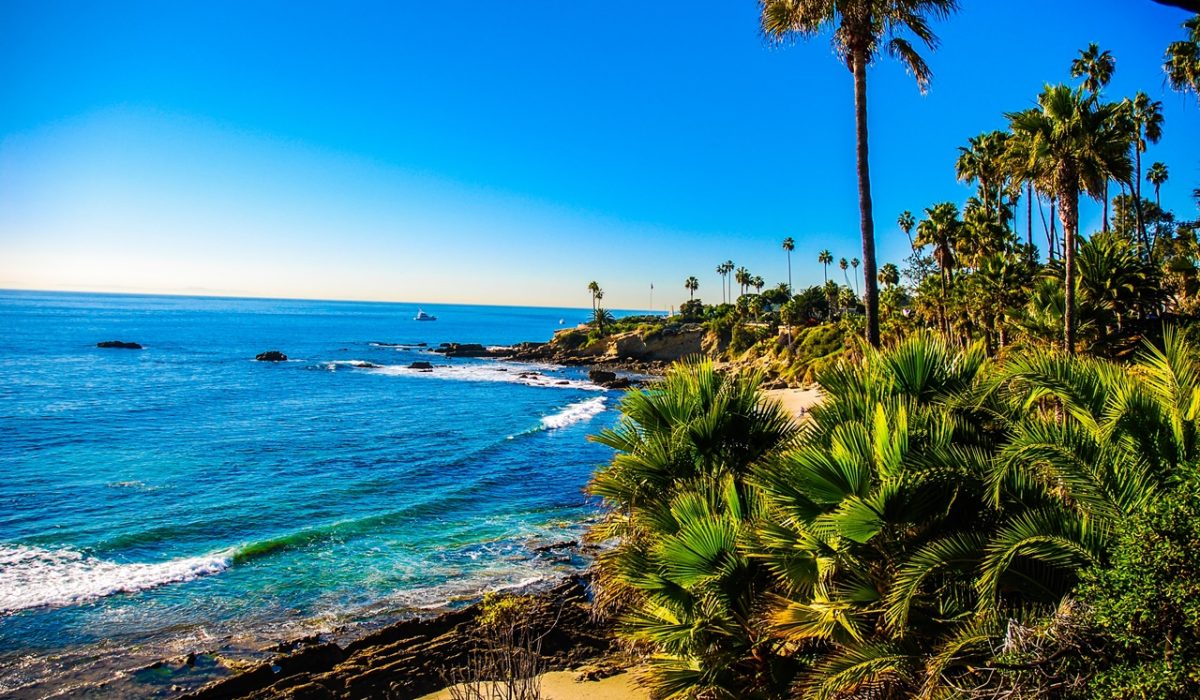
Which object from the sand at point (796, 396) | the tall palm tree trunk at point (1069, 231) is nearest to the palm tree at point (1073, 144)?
the tall palm tree trunk at point (1069, 231)

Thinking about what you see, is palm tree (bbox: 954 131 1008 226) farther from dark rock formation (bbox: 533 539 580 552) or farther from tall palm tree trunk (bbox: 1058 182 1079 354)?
dark rock formation (bbox: 533 539 580 552)

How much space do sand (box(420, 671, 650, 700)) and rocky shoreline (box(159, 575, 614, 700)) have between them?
44cm

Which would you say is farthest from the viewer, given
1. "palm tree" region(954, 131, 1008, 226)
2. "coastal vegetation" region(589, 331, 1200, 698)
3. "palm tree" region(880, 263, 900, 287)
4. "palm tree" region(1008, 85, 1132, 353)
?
"palm tree" region(880, 263, 900, 287)

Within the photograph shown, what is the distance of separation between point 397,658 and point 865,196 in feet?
47.7

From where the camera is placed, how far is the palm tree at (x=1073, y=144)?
2017 centimetres

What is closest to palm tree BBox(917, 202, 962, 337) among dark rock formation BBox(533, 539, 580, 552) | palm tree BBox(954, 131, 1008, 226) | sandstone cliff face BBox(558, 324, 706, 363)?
palm tree BBox(954, 131, 1008, 226)

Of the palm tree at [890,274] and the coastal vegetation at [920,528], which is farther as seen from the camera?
the palm tree at [890,274]

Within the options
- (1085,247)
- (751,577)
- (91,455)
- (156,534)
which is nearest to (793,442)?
(751,577)

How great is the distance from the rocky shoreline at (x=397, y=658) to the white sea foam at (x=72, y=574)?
Answer: 5464mm

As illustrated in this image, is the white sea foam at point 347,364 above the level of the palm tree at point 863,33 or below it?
below

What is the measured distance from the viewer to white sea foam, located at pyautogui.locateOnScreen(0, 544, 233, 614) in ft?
57.0

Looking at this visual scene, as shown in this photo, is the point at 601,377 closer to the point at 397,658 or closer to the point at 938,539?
the point at 397,658

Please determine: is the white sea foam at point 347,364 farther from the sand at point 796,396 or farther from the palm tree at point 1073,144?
the palm tree at point 1073,144

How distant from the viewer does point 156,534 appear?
22.3 m
